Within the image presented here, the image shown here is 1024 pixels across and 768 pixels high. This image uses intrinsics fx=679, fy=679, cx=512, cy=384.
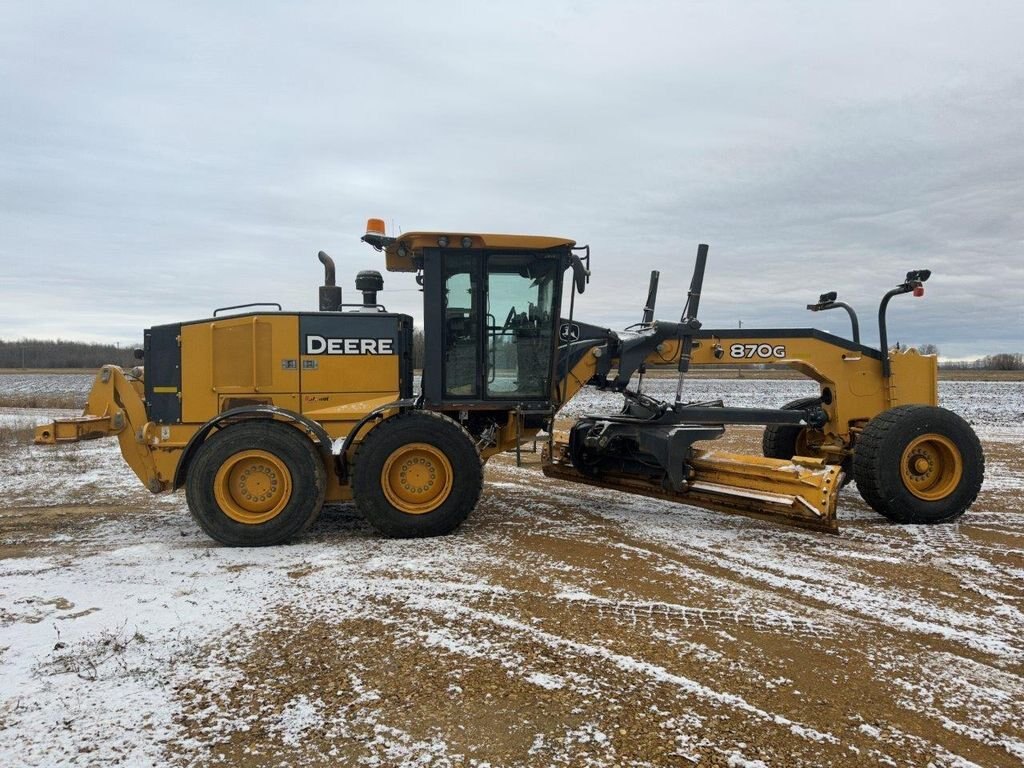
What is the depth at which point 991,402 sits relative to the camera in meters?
24.2

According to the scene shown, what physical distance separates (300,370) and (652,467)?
383 cm

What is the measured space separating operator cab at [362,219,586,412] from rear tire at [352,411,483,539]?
49 cm

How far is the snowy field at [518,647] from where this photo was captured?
2863mm

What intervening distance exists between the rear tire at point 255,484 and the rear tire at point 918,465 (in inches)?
209

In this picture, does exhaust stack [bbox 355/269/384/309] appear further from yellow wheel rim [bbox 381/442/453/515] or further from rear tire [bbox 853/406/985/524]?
rear tire [bbox 853/406/985/524]

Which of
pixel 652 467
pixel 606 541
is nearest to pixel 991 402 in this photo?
pixel 652 467

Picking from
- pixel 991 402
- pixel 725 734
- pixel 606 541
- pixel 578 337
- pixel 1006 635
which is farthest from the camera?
pixel 991 402

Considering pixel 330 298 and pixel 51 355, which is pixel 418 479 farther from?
pixel 51 355

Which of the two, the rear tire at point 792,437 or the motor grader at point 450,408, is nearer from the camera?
the motor grader at point 450,408

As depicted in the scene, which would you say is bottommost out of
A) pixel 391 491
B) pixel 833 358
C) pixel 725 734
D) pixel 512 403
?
pixel 725 734

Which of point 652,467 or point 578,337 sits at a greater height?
point 578,337

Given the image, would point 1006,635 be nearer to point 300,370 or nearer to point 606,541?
point 606,541

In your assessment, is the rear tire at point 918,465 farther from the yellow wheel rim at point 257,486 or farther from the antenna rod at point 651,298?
the yellow wheel rim at point 257,486

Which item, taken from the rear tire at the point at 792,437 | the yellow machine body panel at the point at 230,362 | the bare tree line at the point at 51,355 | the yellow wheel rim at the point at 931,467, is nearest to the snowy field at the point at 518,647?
the yellow wheel rim at the point at 931,467
